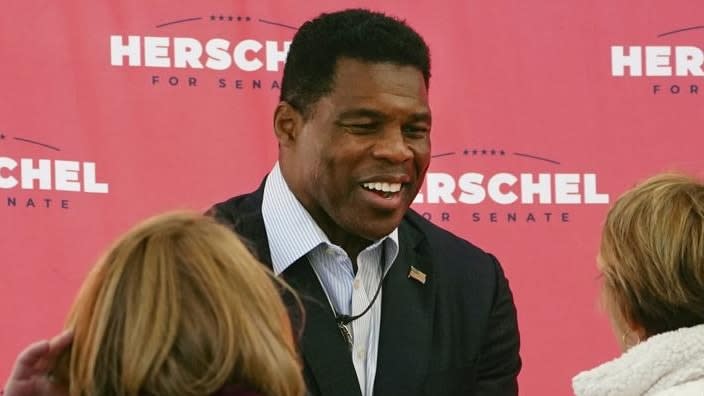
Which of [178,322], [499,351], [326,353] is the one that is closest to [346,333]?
[326,353]

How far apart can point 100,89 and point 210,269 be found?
192 centimetres

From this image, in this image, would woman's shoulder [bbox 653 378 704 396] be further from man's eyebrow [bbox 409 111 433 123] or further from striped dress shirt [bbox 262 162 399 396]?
man's eyebrow [bbox 409 111 433 123]

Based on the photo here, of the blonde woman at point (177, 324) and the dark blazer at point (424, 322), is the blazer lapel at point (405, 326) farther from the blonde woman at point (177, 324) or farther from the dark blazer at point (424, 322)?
the blonde woman at point (177, 324)

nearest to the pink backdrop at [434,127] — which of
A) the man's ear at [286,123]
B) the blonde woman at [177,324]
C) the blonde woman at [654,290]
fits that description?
the man's ear at [286,123]

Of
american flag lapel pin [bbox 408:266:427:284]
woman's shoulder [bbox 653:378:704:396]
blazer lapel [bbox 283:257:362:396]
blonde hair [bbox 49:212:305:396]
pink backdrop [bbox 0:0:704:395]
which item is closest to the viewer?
blonde hair [bbox 49:212:305:396]

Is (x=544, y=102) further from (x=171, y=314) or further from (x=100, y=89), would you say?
(x=171, y=314)

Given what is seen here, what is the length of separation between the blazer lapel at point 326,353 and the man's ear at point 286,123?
324mm

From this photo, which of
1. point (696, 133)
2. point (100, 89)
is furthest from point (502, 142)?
point (100, 89)

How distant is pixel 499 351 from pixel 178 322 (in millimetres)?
1186

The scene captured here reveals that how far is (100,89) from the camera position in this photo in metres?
3.65

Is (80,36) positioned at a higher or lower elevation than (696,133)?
higher

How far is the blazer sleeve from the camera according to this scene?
2811 mm

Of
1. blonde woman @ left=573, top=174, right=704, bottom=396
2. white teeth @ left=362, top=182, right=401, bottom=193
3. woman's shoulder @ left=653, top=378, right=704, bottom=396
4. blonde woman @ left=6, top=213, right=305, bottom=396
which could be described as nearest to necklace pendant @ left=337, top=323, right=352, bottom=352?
white teeth @ left=362, top=182, right=401, bottom=193

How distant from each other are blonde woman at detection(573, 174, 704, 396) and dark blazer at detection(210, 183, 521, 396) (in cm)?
43
